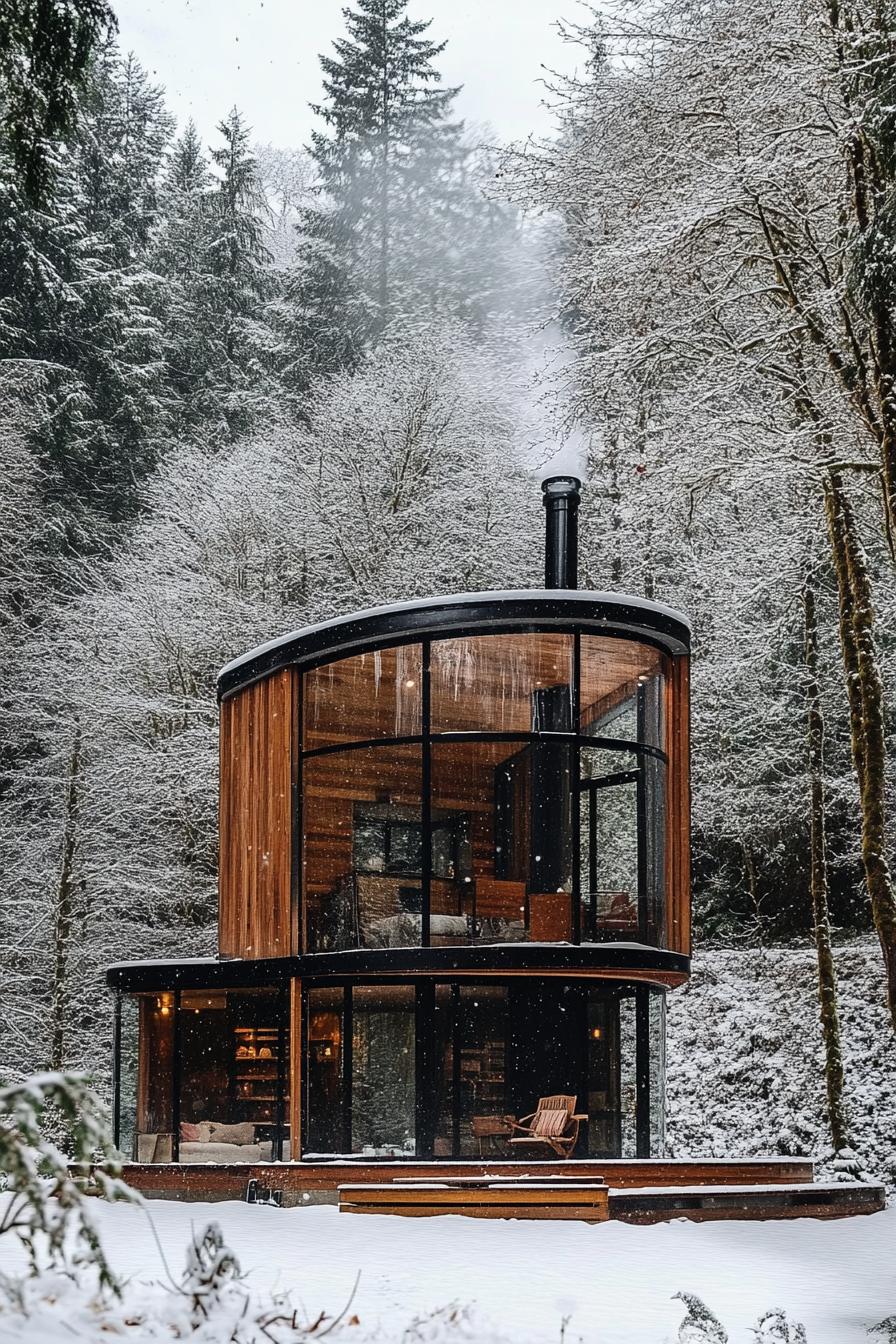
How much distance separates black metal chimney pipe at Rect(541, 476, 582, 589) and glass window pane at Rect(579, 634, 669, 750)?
47.4 inches

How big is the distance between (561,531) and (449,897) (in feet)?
10.6

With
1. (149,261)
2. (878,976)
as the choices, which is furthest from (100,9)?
(149,261)

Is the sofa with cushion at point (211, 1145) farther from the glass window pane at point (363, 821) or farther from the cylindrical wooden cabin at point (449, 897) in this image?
the glass window pane at point (363, 821)

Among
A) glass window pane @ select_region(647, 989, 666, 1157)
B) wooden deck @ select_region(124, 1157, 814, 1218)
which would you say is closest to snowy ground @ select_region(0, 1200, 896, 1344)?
wooden deck @ select_region(124, 1157, 814, 1218)

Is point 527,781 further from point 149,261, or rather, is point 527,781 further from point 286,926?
point 149,261

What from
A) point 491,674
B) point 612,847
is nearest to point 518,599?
point 491,674

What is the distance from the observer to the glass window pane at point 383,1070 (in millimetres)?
10570

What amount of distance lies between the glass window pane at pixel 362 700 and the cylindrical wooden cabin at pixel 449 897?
0.02 metres

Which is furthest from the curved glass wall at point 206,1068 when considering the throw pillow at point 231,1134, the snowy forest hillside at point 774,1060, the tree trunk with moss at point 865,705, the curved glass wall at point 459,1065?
the snowy forest hillside at point 774,1060

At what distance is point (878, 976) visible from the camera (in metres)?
16.1

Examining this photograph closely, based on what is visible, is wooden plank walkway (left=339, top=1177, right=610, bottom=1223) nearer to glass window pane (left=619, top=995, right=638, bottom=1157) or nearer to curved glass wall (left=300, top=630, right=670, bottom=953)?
curved glass wall (left=300, top=630, right=670, bottom=953)

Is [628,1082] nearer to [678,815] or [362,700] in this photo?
[678,815]

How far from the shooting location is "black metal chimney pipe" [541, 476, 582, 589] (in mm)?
12406

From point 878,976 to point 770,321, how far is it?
24.6ft
